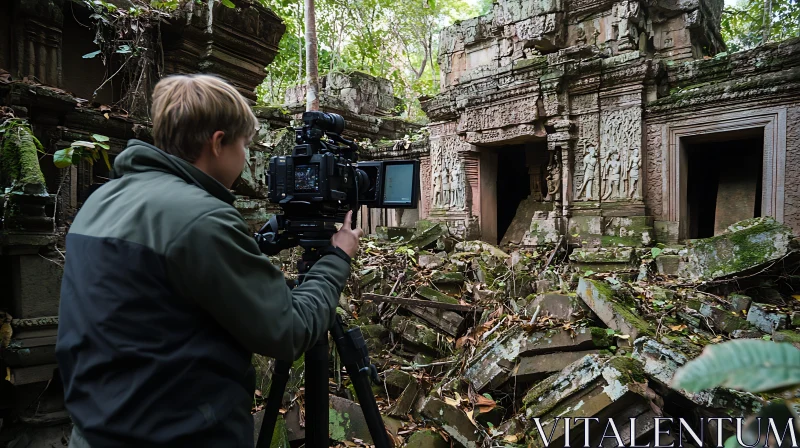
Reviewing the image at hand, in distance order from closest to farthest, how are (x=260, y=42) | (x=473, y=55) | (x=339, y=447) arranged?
(x=339, y=447) < (x=260, y=42) < (x=473, y=55)

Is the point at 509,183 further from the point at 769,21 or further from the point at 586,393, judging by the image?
the point at 586,393

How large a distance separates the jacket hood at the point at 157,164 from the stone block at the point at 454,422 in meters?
2.13

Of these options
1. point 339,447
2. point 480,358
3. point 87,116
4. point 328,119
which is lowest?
point 339,447

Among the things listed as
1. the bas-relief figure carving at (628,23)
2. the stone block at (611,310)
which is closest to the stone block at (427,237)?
the stone block at (611,310)

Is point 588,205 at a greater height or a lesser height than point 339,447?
greater

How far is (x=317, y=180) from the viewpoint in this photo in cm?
141

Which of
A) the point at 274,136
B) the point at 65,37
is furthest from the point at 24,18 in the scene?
the point at 274,136

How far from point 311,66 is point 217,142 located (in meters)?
5.56

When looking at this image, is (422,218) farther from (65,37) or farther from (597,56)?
(65,37)

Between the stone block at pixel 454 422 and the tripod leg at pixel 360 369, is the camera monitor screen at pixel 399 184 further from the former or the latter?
the stone block at pixel 454 422

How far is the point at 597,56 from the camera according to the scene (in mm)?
6805

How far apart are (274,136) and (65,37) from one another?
2605 mm

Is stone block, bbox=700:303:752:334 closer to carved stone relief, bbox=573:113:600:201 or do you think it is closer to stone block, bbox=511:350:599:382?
stone block, bbox=511:350:599:382

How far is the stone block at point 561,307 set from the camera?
356cm
